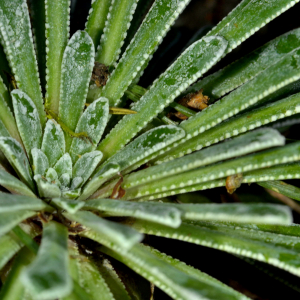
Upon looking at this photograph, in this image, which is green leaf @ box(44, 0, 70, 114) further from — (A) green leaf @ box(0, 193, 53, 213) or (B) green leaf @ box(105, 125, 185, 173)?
(A) green leaf @ box(0, 193, 53, 213)

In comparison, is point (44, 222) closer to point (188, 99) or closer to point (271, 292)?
point (188, 99)

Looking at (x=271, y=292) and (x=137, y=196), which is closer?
(x=137, y=196)

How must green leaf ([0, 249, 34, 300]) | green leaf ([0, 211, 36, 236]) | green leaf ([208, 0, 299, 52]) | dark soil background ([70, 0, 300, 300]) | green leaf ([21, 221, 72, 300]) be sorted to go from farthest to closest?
dark soil background ([70, 0, 300, 300])
green leaf ([208, 0, 299, 52])
green leaf ([0, 249, 34, 300])
green leaf ([0, 211, 36, 236])
green leaf ([21, 221, 72, 300])

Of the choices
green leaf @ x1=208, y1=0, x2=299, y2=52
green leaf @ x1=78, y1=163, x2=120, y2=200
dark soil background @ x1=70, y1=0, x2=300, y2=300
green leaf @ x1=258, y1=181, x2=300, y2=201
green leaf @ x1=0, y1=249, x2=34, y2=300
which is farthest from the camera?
dark soil background @ x1=70, y1=0, x2=300, y2=300

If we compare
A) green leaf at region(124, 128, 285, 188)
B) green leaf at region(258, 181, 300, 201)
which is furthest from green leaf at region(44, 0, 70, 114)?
green leaf at region(258, 181, 300, 201)

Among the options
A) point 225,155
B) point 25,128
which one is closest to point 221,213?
point 225,155

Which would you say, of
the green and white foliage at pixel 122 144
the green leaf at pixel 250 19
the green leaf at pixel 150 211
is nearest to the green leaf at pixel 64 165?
the green and white foliage at pixel 122 144

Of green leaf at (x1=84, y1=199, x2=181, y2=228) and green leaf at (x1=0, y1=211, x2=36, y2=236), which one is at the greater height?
green leaf at (x1=84, y1=199, x2=181, y2=228)

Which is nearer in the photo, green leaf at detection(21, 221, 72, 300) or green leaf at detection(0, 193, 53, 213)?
green leaf at detection(21, 221, 72, 300)

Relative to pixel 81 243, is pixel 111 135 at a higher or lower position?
higher
